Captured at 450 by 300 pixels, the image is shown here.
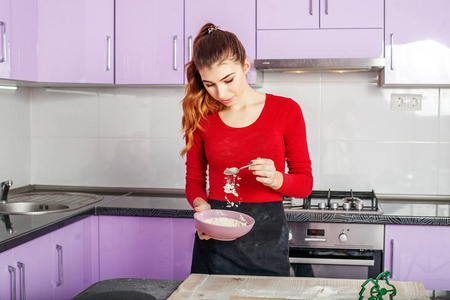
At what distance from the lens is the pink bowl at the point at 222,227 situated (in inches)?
62.1

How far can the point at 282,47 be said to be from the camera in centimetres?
284

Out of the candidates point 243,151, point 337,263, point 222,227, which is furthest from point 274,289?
point 337,263

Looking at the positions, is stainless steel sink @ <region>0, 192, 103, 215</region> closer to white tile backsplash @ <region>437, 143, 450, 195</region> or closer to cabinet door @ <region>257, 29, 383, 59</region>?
cabinet door @ <region>257, 29, 383, 59</region>

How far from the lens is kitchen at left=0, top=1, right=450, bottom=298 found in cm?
289

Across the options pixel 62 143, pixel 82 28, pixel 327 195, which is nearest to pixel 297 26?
pixel 327 195

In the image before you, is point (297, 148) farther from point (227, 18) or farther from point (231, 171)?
point (227, 18)

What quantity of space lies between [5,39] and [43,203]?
87 cm

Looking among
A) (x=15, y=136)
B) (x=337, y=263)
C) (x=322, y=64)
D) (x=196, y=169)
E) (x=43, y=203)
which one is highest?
(x=322, y=64)

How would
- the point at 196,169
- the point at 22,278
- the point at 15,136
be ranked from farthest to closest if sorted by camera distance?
1. the point at 15,136
2. the point at 22,278
3. the point at 196,169

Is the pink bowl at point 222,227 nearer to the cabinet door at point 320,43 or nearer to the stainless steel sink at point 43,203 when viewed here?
the stainless steel sink at point 43,203

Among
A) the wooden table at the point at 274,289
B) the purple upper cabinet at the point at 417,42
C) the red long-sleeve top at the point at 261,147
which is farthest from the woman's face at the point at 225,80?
the purple upper cabinet at the point at 417,42

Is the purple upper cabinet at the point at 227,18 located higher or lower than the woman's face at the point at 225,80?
→ higher

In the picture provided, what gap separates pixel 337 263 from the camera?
255 centimetres

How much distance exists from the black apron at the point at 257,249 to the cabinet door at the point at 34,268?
0.74 metres
